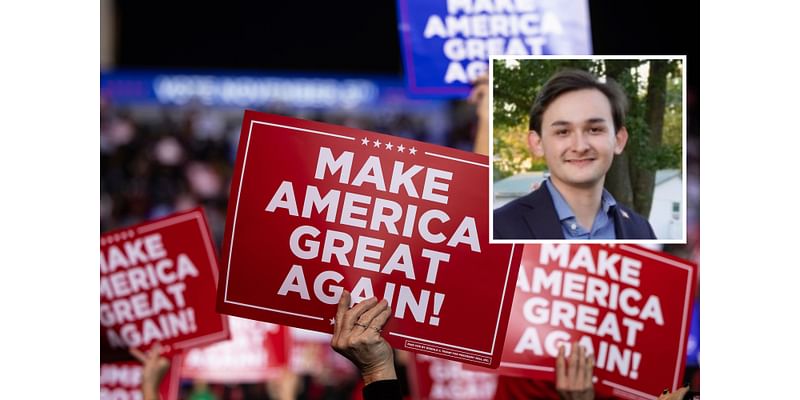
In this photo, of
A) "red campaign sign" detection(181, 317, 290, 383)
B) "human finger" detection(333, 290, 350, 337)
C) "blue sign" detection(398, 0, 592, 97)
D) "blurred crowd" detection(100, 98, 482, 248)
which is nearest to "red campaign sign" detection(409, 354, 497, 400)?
"red campaign sign" detection(181, 317, 290, 383)

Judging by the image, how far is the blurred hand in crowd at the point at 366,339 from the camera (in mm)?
1577

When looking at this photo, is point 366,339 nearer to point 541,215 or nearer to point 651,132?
point 541,215

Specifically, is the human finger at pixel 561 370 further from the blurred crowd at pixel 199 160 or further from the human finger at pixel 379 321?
the blurred crowd at pixel 199 160

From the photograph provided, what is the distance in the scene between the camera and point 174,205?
571 centimetres

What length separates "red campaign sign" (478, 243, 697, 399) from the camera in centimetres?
225

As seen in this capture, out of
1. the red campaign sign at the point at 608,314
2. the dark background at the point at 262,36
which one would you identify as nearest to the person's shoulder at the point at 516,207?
the red campaign sign at the point at 608,314

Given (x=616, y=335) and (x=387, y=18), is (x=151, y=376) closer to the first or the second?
(x=616, y=335)

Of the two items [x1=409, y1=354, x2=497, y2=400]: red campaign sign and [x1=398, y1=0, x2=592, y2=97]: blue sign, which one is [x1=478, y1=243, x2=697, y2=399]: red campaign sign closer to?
[x1=398, y1=0, x2=592, y2=97]: blue sign

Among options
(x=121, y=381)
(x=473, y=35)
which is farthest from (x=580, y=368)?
(x=121, y=381)

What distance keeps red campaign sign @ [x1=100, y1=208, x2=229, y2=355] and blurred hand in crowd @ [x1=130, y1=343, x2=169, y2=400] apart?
20mm

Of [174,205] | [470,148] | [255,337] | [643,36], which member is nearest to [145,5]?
[174,205]

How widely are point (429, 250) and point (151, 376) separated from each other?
82cm

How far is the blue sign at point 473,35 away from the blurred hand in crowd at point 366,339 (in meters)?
0.73

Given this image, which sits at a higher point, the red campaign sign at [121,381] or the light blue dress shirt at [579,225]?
the light blue dress shirt at [579,225]
